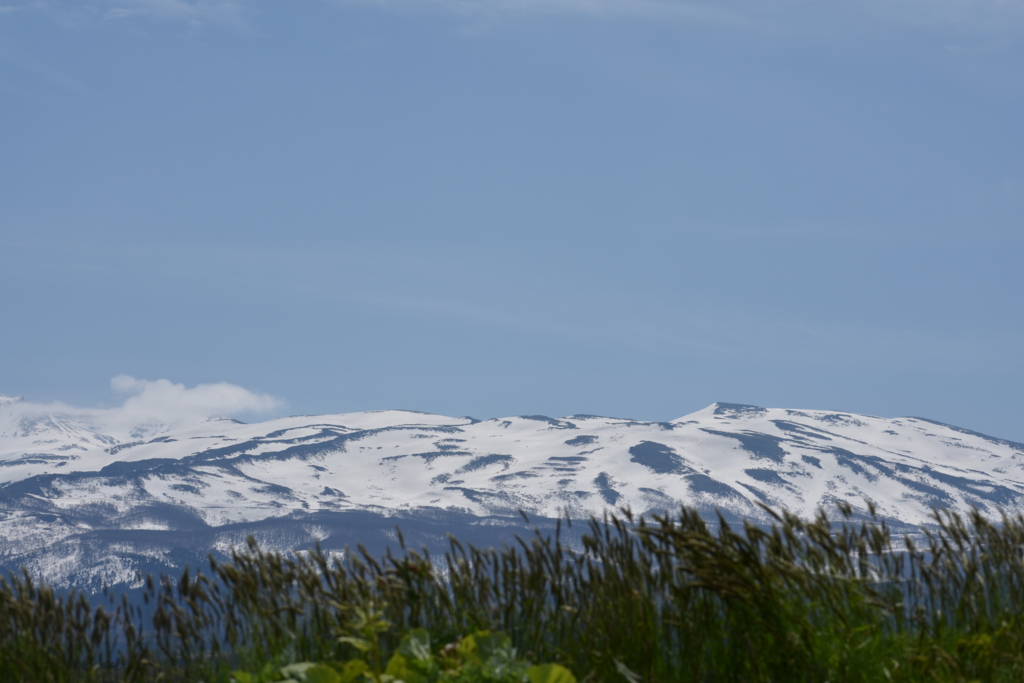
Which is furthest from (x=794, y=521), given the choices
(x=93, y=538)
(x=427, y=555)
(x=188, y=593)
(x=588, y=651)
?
(x=93, y=538)

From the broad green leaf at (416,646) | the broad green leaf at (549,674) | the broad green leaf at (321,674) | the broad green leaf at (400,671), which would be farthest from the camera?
the broad green leaf at (416,646)

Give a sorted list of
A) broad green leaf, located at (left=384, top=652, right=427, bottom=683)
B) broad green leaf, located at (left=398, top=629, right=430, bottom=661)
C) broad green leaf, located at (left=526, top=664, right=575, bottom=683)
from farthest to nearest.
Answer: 1. broad green leaf, located at (left=398, top=629, right=430, bottom=661)
2. broad green leaf, located at (left=384, top=652, right=427, bottom=683)
3. broad green leaf, located at (left=526, top=664, right=575, bottom=683)

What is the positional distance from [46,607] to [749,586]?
3697mm

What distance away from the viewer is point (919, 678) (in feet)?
12.3

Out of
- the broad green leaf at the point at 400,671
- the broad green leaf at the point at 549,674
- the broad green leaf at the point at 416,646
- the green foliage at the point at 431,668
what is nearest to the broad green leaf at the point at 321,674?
the green foliage at the point at 431,668

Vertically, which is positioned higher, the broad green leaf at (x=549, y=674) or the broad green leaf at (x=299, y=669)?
the broad green leaf at (x=549, y=674)

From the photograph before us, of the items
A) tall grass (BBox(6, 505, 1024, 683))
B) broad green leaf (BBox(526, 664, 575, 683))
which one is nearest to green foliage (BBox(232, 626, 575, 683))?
broad green leaf (BBox(526, 664, 575, 683))

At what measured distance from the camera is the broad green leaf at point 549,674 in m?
3.32

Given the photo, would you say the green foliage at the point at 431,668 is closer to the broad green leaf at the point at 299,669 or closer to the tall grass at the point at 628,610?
the broad green leaf at the point at 299,669

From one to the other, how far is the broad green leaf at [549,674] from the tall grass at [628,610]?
1.30ft

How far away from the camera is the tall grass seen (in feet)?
12.0

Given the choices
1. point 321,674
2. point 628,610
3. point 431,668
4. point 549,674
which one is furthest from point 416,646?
point 628,610

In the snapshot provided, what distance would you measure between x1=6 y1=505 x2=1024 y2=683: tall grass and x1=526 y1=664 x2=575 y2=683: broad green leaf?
1.30 ft

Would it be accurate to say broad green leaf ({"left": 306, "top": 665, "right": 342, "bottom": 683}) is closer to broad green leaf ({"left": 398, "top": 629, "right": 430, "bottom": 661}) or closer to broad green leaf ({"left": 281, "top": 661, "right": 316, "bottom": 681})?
broad green leaf ({"left": 281, "top": 661, "right": 316, "bottom": 681})
